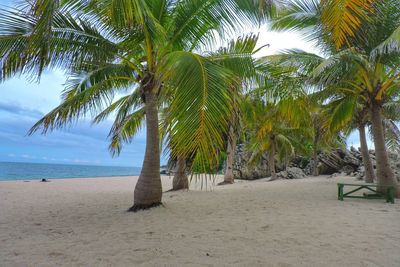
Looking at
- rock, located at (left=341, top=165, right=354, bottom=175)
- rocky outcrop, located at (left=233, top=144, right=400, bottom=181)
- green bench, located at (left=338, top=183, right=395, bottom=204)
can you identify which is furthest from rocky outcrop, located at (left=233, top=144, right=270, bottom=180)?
green bench, located at (left=338, top=183, right=395, bottom=204)

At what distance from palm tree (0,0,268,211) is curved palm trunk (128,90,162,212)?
0.02m

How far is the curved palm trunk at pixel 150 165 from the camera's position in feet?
22.5

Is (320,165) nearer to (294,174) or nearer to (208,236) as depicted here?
(294,174)

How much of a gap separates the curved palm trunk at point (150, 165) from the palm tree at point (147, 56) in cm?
2

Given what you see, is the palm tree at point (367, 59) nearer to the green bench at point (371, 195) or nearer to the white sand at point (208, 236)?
the green bench at point (371, 195)

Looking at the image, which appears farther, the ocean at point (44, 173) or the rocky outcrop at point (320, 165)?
the ocean at point (44, 173)

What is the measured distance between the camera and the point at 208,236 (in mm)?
4445

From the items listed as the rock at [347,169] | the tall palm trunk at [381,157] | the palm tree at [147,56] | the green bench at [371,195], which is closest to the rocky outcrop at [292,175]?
the rock at [347,169]

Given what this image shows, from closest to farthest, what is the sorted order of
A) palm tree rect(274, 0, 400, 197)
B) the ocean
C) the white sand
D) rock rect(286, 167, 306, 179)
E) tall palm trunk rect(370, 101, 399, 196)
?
the white sand, palm tree rect(274, 0, 400, 197), tall palm trunk rect(370, 101, 399, 196), rock rect(286, 167, 306, 179), the ocean

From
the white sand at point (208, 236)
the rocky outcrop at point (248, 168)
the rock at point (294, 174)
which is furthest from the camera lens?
the rocky outcrop at point (248, 168)

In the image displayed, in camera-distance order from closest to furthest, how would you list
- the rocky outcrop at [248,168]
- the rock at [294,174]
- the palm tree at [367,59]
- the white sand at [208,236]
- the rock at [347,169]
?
1. the white sand at [208,236]
2. the palm tree at [367,59]
3. the rock at [294,174]
4. the rock at [347,169]
5. the rocky outcrop at [248,168]

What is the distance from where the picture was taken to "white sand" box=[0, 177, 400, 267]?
3400 millimetres

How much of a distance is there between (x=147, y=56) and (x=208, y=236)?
4.28 m

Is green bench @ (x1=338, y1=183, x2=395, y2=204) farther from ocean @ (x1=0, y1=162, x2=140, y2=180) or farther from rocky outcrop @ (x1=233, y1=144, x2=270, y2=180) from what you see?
ocean @ (x1=0, y1=162, x2=140, y2=180)
